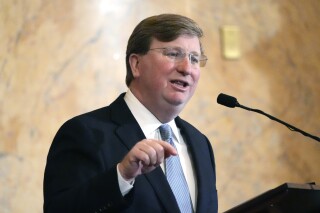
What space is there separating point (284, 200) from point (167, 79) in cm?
88

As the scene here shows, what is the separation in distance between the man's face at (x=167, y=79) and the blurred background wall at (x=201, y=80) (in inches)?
36.5

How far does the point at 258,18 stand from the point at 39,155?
1720 mm

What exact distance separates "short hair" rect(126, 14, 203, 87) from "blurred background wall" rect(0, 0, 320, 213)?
0.83 metres

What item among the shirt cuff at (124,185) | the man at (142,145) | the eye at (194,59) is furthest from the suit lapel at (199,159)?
the shirt cuff at (124,185)

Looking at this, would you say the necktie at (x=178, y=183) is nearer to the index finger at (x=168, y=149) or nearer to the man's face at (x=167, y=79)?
the man's face at (x=167, y=79)

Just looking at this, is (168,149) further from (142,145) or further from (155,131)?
(155,131)

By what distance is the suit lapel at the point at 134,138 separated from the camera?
1980 mm

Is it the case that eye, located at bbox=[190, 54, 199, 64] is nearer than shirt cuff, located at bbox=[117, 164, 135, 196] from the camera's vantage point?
No

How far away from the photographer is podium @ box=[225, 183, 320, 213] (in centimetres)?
149

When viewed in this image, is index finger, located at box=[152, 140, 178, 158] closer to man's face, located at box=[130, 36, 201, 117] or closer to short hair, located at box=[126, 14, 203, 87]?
man's face, located at box=[130, 36, 201, 117]

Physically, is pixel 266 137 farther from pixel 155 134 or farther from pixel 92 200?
pixel 92 200

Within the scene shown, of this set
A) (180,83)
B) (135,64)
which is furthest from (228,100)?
(135,64)

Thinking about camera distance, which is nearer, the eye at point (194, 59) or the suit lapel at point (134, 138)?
the suit lapel at point (134, 138)

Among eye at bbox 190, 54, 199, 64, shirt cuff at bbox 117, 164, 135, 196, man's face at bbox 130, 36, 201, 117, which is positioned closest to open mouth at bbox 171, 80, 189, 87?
man's face at bbox 130, 36, 201, 117
